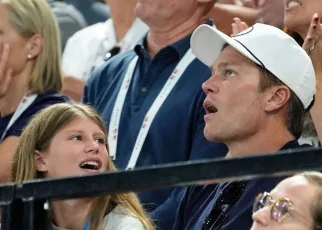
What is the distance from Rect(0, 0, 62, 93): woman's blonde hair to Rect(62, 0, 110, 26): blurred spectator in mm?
1570

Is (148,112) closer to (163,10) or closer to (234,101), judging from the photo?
(163,10)

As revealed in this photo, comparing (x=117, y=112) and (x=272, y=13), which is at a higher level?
(x=272, y=13)

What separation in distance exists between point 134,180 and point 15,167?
1804mm

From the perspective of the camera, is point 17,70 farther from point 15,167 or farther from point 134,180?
point 134,180

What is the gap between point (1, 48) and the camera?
5.11 meters

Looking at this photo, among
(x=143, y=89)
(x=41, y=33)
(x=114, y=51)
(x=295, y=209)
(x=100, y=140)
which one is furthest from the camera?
(x=114, y=51)

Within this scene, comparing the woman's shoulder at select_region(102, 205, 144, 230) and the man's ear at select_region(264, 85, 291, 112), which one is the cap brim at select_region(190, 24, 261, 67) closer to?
the man's ear at select_region(264, 85, 291, 112)

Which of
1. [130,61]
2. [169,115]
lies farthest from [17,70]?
[169,115]

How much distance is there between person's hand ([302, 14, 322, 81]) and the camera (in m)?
4.00

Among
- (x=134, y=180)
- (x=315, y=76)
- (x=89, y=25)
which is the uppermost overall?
(x=134, y=180)

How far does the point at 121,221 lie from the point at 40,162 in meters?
0.50

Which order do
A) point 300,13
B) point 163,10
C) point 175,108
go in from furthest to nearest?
point 163,10 < point 175,108 < point 300,13

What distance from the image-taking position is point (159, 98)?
4.55 m

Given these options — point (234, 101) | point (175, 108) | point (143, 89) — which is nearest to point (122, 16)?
point (143, 89)
